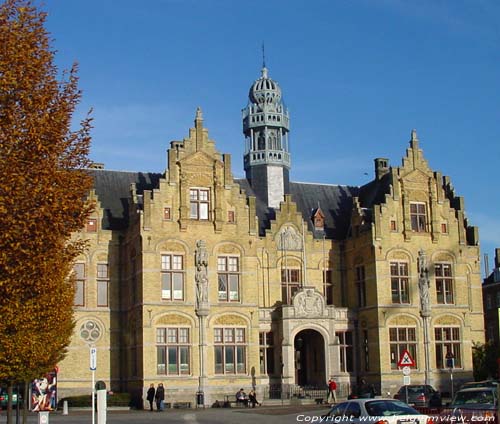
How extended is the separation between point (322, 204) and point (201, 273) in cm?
1366

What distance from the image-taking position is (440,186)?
55.7m

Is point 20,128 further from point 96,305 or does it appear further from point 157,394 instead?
point 96,305

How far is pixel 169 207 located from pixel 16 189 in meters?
30.8

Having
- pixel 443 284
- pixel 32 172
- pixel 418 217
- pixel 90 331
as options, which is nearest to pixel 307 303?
pixel 443 284

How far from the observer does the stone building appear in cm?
4906

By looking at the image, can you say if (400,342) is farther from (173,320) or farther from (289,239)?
(173,320)

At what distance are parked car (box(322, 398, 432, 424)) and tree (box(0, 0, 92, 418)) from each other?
925cm

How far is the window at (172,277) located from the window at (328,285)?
36.9 feet

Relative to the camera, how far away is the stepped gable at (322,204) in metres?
57.0

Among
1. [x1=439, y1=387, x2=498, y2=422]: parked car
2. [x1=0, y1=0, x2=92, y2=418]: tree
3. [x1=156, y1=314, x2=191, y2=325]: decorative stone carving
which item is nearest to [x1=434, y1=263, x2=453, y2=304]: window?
[x1=156, y1=314, x2=191, y2=325]: decorative stone carving

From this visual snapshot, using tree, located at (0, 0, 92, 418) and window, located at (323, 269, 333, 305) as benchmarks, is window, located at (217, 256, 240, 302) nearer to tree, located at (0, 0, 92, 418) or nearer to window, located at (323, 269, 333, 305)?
window, located at (323, 269, 333, 305)

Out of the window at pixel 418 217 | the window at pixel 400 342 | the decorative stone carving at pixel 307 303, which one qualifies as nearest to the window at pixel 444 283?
the window at pixel 418 217

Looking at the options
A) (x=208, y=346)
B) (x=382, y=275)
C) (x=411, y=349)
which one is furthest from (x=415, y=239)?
(x=208, y=346)

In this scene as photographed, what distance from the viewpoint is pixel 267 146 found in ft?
191
